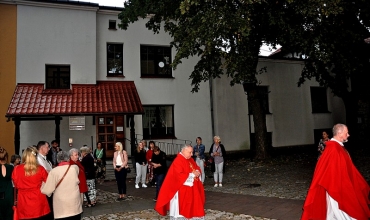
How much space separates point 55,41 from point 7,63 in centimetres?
269

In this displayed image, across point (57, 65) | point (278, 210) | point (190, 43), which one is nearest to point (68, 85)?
point (57, 65)

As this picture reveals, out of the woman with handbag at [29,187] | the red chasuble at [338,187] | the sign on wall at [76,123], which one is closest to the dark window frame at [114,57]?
the sign on wall at [76,123]

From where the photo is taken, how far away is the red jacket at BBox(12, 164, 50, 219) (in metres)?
4.96

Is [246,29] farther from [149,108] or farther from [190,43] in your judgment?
[149,108]

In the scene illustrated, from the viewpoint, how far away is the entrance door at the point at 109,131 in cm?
1753

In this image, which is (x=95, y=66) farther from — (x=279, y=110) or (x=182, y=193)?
(x=182, y=193)

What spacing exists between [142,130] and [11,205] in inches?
509

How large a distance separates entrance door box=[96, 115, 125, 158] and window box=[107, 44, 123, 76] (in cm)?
273

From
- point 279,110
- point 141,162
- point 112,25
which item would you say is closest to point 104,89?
point 112,25

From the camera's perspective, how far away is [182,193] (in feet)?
18.3

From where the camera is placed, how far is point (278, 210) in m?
7.50

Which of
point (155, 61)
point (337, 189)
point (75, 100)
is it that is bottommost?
point (337, 189)

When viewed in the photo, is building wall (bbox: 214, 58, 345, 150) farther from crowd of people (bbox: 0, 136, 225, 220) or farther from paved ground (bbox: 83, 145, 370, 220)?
crowd of people (bbox: 0, 136, 225, 220)

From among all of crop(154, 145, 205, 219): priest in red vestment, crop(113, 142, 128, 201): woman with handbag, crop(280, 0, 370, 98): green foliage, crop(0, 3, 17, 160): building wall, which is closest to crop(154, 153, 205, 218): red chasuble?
crop(154, 145, 205, 219): priest in red vestment
